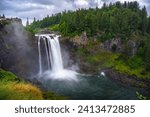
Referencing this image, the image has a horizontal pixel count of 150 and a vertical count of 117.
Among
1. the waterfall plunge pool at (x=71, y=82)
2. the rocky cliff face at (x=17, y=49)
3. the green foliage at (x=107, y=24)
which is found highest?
the green foliage at (x=107, y=24)

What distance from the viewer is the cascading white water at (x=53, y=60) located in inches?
2208

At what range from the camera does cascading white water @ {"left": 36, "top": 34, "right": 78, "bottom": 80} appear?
184ft

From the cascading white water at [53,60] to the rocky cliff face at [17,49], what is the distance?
2.59 m

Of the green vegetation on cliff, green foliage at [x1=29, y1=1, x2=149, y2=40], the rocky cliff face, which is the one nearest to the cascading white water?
the rocky cliff face

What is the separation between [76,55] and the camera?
65750 millimetres

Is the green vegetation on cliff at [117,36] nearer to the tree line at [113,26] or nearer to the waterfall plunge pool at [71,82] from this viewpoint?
the tree line at [113,26]

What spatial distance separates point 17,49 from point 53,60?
11.2m

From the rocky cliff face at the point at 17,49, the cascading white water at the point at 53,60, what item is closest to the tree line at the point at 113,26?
the cascading white water at the point at 53,60

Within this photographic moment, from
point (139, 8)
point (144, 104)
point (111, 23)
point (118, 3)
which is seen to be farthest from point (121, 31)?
point (144, 104)

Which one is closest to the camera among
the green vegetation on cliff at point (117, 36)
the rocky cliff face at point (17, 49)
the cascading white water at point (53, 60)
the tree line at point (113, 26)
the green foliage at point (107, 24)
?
the rocky cliff face at point (17, 49)

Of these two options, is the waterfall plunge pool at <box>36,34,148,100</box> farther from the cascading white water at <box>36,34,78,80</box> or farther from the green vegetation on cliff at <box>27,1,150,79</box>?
the green vegetation on cliff at <box>27,1,150,79</box>

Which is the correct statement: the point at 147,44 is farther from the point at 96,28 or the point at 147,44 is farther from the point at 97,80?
the point at 97,80

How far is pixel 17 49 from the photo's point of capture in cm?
5081

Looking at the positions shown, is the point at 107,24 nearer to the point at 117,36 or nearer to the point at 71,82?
the point at 117,36
